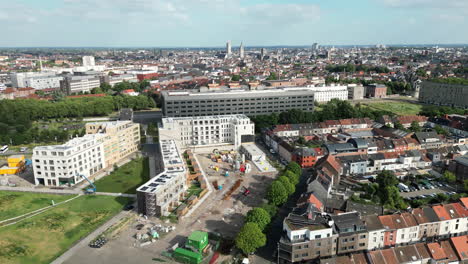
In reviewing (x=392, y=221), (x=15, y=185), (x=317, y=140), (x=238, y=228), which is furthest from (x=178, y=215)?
(x=317, y=140)

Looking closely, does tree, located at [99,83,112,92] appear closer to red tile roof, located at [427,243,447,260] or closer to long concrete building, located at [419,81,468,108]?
long concrete building, located at [419,81,468,108]

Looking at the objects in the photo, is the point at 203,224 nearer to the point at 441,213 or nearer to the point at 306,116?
the point at 441,213

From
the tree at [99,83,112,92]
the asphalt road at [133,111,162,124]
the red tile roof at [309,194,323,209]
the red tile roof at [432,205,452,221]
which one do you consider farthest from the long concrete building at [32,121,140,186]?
the tree at [99,83,112,92]

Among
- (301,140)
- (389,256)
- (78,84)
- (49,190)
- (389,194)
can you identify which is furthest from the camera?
(78,84)

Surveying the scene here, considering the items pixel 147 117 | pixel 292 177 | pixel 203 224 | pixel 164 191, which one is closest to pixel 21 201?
pixel 164 191

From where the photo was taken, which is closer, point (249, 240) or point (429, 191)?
point (249, 240)

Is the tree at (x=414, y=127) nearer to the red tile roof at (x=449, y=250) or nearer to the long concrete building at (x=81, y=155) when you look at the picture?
the red tile roof at (x=449, y=250)
